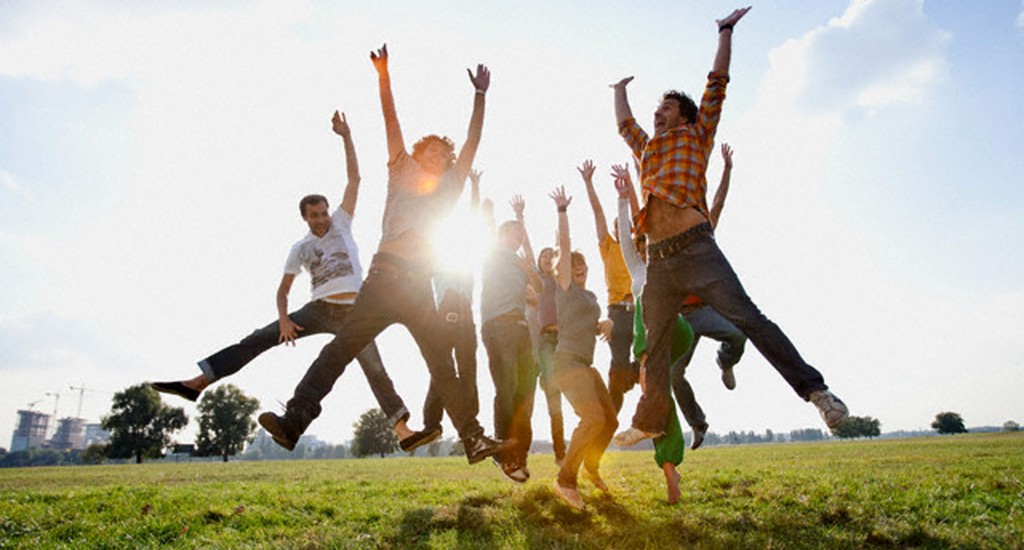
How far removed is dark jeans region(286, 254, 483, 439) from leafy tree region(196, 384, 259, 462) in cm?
9081

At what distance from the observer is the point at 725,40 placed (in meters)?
5.21

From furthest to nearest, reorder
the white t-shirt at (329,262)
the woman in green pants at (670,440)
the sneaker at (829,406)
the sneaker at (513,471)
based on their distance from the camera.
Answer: the sneaker at (513,471) < the white t-shirt at (329,262) < the woman in green pants at (670,440) < the sneaker at (829,406)

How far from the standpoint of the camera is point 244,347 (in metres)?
6.05

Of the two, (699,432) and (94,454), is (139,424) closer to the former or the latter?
(94,454)

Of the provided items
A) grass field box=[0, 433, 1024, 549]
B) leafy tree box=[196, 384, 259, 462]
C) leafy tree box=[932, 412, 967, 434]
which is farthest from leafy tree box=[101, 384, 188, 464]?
leafy tree box=[932, 412, 967, 434]

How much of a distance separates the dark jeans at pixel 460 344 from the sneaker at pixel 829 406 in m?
3.27

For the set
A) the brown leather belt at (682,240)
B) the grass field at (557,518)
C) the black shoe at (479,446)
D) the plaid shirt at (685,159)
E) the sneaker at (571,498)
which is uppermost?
the plaid shirt at (685,159)

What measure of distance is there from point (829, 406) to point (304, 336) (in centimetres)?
500

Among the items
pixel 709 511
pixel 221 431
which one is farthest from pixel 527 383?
pixel 221 431

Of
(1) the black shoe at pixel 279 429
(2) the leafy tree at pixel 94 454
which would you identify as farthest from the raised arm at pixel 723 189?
(2) the leafy tree at pixel 94 454

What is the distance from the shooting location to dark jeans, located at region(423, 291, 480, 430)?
6.53 metres

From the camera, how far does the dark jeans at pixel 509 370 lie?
7.05m

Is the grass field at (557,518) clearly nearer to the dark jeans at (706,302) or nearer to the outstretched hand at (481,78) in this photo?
the dark jeans at (706,302)

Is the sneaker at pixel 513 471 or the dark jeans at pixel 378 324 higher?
the dark jeans at pixel 378 324
